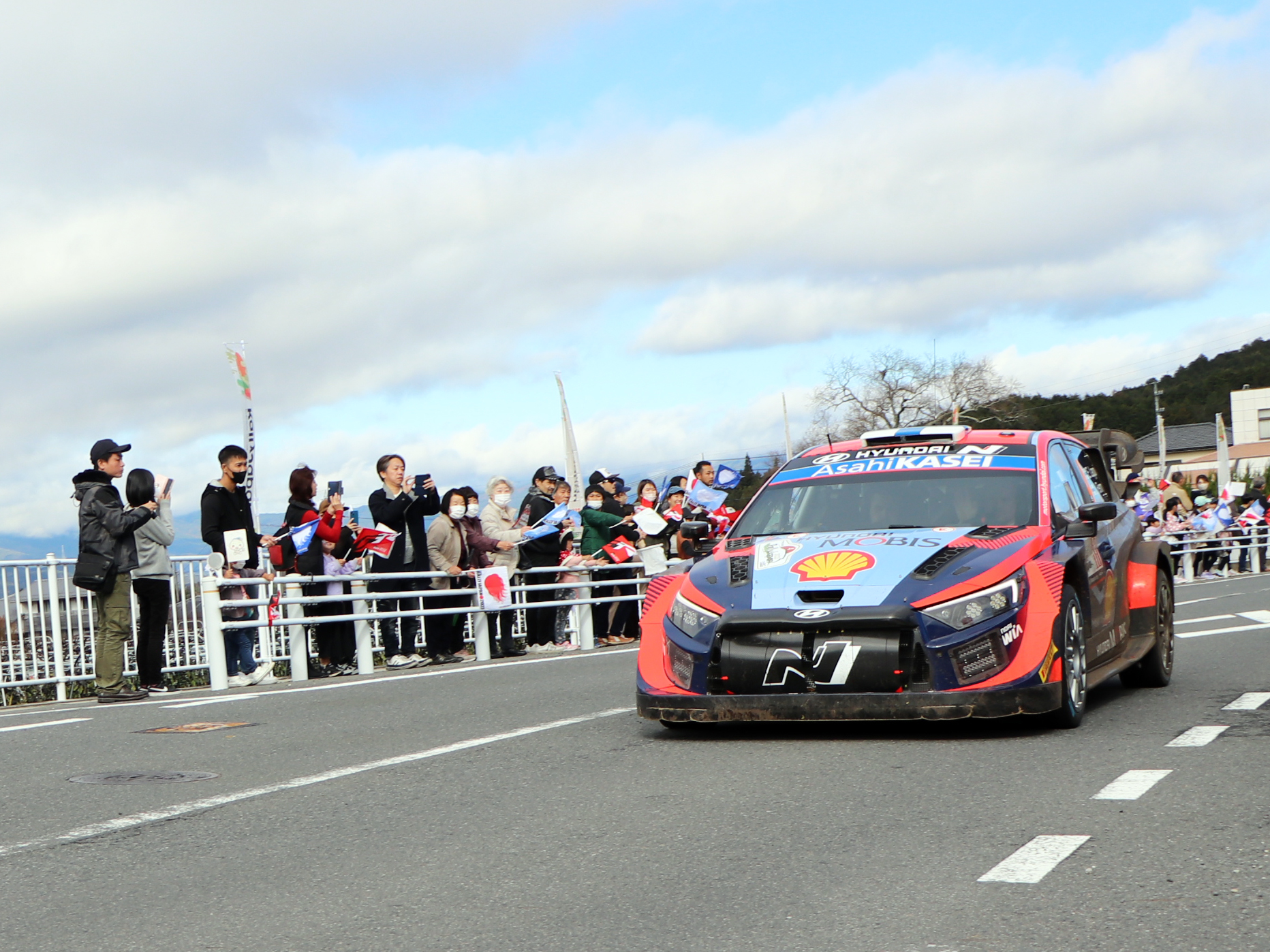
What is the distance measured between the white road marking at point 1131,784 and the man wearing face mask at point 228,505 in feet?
32.4

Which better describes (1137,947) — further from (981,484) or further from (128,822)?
(981,484)

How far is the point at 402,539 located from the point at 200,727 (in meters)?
6.27

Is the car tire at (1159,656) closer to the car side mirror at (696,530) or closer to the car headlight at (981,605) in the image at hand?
the car headlight at (981,605)

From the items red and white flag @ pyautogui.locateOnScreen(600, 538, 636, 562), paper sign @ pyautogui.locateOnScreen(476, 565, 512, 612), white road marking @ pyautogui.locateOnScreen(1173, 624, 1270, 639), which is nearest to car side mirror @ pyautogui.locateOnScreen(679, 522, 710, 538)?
paper sign @ pyautogui.locateOnScreen(476, 565, 512, 612)

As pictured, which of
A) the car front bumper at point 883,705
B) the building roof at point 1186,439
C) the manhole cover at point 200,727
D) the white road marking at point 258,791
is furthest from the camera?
the building roof at point 1186,439

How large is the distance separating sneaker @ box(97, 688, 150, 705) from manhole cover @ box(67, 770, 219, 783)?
5089mm

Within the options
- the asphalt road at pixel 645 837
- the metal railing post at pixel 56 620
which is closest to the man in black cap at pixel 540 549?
the metal railing post at pixel 56 620

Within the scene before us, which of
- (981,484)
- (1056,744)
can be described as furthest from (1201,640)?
(1056,744)

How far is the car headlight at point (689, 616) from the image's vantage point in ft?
26.0

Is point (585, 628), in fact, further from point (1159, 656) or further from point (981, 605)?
point (981, 605)

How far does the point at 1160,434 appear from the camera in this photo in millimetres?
95750

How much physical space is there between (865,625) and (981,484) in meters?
1.85

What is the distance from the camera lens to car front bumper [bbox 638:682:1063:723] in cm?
751

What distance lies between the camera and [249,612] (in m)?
14.5
